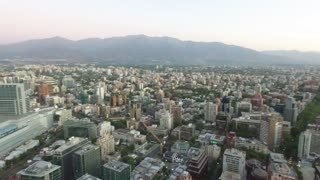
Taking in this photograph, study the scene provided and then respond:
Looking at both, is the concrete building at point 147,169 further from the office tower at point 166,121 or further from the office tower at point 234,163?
the office tower at point 166,121

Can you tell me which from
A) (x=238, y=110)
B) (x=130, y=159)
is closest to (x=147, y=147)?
(x=130, y=159)

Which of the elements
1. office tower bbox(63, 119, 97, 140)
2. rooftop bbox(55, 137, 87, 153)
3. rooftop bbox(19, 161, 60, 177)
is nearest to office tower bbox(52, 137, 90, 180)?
rooftop bbox(55, 137, 87, 153)

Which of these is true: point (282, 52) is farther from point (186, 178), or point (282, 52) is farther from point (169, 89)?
point (186, 178)

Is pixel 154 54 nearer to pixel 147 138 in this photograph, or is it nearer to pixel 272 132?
pixel 147 138

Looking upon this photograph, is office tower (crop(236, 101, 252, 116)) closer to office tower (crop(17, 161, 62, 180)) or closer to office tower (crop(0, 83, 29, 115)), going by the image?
office tower (crop(17, 161, 62, 180))

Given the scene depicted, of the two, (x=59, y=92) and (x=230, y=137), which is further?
(x=59, y=92)
